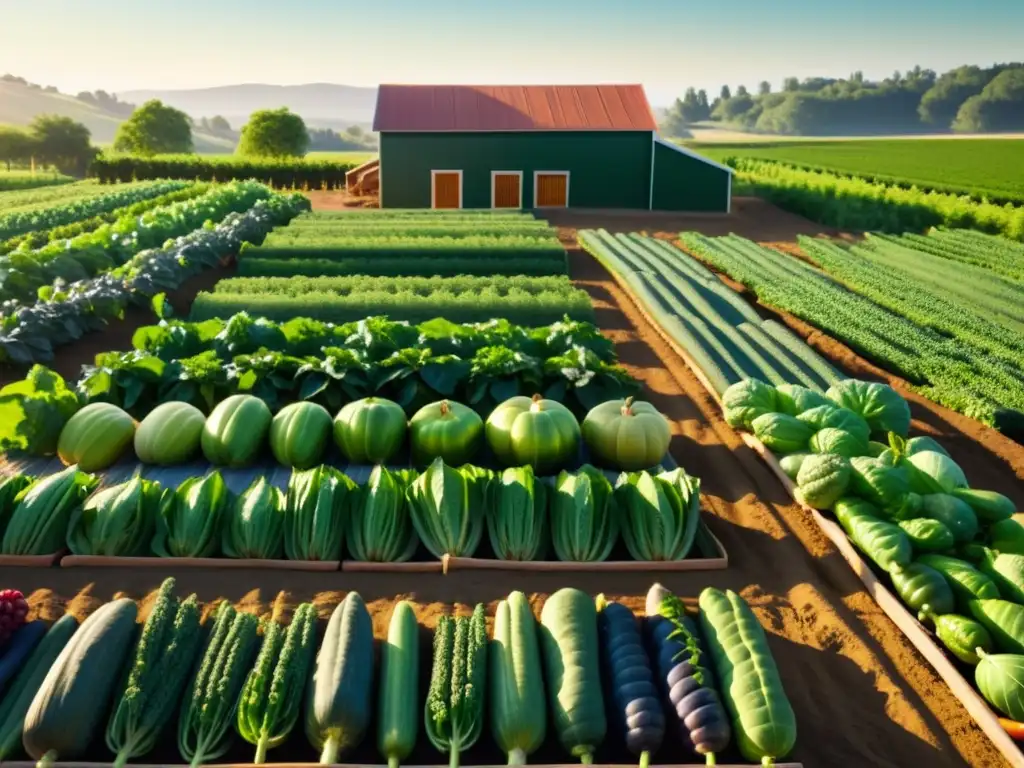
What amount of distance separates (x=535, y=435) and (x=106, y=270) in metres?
10.6

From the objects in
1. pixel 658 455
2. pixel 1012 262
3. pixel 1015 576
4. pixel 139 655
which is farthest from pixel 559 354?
pixel 1012 262

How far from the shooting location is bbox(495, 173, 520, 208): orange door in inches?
1119

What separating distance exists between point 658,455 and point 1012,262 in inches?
530

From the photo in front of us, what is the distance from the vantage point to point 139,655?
3.56m

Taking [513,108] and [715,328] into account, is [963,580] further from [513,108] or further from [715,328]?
[513,108]

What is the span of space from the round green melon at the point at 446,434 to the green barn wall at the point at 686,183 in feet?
78.4

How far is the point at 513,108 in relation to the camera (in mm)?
29375

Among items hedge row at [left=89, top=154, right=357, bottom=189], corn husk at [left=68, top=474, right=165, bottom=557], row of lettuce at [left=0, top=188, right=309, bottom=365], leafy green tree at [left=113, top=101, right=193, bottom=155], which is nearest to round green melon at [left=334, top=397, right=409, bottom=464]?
corn husk at [left=68, top=474, right=165, bottom=557]

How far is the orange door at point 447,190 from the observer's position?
28.4m

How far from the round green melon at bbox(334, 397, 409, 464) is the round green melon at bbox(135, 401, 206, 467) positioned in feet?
3.58

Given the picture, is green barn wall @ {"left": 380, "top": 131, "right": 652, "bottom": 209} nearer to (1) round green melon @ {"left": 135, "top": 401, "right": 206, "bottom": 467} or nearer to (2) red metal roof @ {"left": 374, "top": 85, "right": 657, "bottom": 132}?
(2) red metal roof @ {"left": 374, "top": 85, "right": 657, "bottom": 132}

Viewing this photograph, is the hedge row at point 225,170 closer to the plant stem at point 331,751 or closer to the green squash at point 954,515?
the green squash at point 954,515

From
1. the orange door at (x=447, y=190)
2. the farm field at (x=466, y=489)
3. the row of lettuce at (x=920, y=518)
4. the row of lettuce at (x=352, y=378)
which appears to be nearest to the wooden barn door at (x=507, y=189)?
the orange door at (x=447, y=190)

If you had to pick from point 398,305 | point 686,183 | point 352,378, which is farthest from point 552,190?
point 352,378
